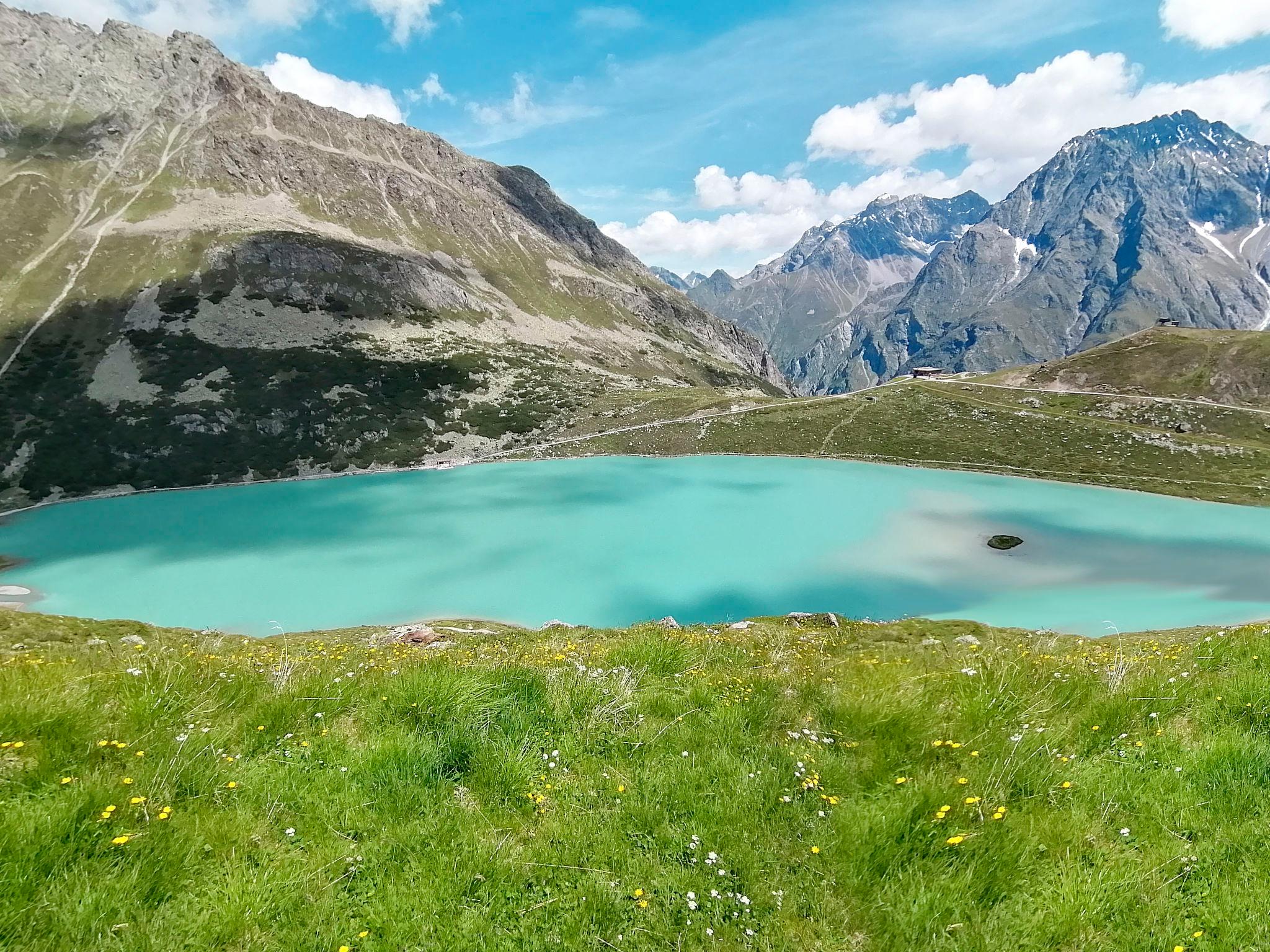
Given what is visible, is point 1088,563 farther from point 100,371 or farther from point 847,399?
point 100,371

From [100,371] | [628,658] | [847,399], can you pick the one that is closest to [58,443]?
[100,371]

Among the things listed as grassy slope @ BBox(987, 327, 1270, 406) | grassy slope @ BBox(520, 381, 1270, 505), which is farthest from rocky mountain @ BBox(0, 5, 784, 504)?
grassy slope @ BBox(987, 327, 1270, 406)

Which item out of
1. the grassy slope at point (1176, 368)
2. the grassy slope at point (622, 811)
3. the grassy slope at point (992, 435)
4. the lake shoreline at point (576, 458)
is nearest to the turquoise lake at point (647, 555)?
the lake shoreline at point (576, 458)

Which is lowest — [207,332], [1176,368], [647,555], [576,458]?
[647,555]

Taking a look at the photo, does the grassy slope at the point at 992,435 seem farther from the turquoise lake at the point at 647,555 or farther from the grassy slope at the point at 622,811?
the grassy slope at the point at 622,811

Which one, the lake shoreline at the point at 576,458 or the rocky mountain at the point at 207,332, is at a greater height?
the rocky mountain at the point at 207,332

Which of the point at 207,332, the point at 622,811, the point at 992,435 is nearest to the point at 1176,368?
the point at 992,435

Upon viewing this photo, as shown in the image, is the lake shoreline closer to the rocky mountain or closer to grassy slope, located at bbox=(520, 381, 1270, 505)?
grassy slope, located at bbox=(520, 381, 1270, 505)

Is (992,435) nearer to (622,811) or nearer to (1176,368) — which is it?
(1176,368)
